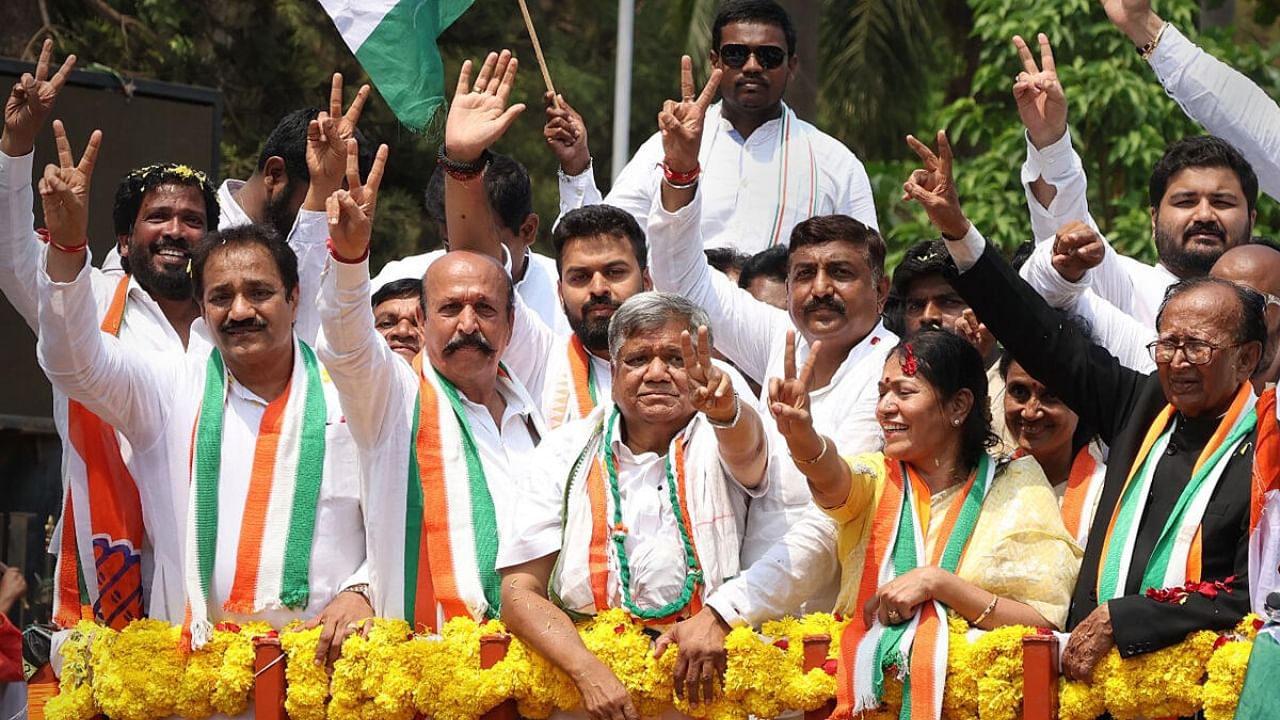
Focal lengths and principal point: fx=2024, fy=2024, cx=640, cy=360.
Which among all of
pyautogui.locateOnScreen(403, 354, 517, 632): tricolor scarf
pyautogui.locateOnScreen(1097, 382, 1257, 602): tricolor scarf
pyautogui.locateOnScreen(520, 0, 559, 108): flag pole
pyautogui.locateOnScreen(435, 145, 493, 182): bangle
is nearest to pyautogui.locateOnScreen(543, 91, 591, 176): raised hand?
pyautogui.locateOnScreen(520, 0, 559, 108): flag pole

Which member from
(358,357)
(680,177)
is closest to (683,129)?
(680,177)

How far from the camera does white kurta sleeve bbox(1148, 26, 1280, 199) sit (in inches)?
236

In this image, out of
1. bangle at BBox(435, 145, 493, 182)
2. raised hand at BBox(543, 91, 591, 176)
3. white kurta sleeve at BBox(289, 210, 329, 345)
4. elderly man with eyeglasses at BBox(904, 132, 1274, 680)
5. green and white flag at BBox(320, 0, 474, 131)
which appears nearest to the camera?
elderly man with eyeglasses at BBox(904, 132, 1274, 680)

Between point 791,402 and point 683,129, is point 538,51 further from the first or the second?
point 791,402

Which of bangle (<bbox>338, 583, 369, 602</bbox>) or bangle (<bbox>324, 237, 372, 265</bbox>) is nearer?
bangle (<bbox>324, 237, 372, 265</bbox>)

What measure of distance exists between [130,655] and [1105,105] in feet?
26.5

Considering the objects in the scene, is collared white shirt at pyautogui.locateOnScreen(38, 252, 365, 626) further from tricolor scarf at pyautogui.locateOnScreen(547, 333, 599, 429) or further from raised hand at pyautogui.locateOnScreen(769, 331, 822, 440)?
raised hand at pyautogui.locateOnScreen(769, 331, 822, 440)

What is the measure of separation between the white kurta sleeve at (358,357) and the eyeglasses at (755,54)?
8.47 ft

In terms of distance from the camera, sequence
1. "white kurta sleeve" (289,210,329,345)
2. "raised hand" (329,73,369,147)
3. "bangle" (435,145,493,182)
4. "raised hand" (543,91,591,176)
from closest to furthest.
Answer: "raised hand" (329,73,369,147) → "bangle" (435,145,493,182) → "white kurta sleeve" (289,210,329,345) → "raised hand" (543,91,591,176)

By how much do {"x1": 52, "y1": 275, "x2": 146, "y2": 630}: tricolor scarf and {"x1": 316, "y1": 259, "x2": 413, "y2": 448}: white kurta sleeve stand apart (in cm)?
80

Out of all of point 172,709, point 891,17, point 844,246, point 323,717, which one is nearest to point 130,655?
point 172,709

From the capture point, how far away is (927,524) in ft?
17.7

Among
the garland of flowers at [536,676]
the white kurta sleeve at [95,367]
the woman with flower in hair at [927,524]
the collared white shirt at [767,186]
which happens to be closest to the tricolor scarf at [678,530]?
the garland of flowers at [536,676]

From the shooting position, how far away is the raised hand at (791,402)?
5156 mm
